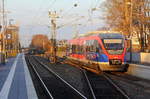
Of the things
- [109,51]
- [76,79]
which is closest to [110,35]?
[109,51]

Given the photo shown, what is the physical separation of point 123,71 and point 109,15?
3759 cm

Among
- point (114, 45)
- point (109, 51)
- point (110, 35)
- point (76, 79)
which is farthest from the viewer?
point (110, 35)

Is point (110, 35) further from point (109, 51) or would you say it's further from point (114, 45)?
point (109, 51)

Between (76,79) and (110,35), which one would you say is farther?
(110,35)

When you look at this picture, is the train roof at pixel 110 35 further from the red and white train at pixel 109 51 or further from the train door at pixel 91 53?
the train door at pixel 91 53

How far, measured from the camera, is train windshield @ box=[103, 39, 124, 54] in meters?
28.8

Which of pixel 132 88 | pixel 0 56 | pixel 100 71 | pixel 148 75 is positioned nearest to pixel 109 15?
pixel 0 56

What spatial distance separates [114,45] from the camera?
29.0m

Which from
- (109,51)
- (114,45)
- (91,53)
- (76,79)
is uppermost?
(114,45)

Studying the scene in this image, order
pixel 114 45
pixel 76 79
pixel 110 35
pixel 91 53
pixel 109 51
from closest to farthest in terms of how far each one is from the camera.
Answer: pixel 76 79
pixel 109 51
pixel 114 45
pixel 110 35
pixel 91 53

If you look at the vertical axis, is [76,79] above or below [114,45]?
below

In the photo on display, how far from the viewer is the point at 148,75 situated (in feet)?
80.1

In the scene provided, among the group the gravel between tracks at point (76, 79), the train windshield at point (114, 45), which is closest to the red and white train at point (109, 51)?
the train windshield at point (114, 45)

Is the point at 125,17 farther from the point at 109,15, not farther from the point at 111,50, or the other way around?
the point at 111,50
